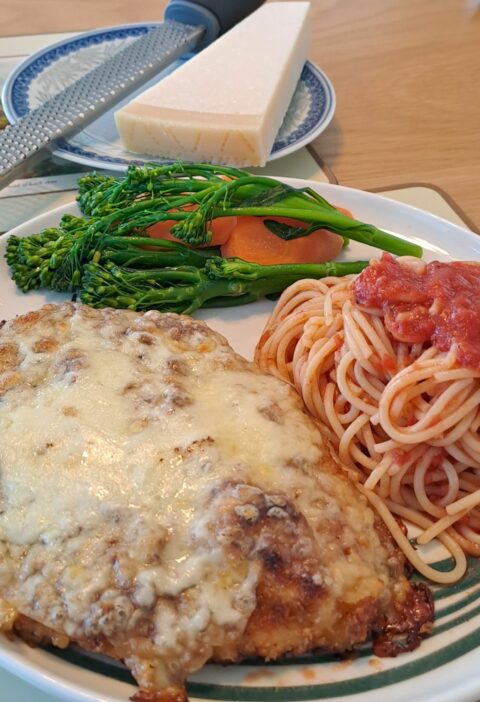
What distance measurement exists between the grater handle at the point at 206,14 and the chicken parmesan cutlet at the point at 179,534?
3.57m

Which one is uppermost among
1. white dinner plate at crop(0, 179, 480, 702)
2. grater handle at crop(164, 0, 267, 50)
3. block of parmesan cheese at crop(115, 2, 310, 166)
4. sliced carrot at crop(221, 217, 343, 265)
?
grater handle at crop(164, 0, 267, 50)

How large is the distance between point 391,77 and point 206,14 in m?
1.48

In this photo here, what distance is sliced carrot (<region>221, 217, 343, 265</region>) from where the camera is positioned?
9.02ft

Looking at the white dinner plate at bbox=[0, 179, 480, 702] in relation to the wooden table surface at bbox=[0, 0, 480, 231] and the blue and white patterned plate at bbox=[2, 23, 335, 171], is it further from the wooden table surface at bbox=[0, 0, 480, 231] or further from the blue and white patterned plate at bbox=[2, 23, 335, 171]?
the blue and white patterned plate at bbox=[2, 23, 335, 171]

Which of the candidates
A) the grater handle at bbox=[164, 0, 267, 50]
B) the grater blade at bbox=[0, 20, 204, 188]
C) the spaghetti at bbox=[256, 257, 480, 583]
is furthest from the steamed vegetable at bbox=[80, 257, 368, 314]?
the grater handle at bbox=[164, 0, 267, 50]

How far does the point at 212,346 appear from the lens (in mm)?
2129

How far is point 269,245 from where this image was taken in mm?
2771

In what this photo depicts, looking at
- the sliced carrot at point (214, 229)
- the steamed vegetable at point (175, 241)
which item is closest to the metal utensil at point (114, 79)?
the steamed vegetable at point (175, 241)

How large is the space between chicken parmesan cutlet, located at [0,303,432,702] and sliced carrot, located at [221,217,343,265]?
3.27 ft

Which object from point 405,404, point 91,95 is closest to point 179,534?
point 405,404

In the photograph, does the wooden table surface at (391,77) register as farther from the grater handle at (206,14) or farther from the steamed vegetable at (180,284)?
the steamed vegetable at (180,284)

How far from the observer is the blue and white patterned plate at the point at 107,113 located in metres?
3.56

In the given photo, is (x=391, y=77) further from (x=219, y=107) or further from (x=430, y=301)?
(x=430, y=301)

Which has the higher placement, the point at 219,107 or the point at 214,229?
the point at 219,107
